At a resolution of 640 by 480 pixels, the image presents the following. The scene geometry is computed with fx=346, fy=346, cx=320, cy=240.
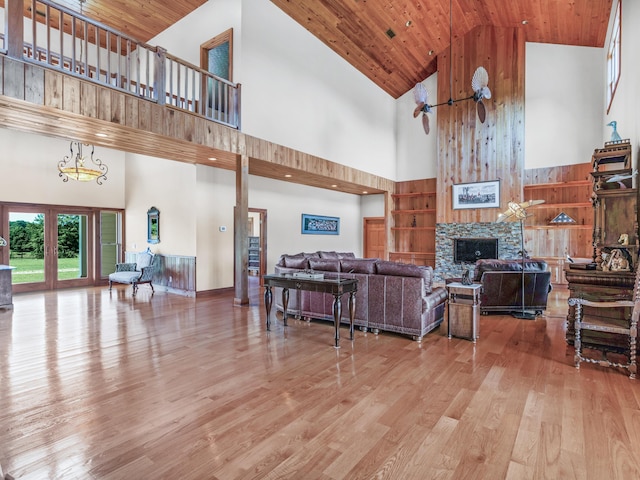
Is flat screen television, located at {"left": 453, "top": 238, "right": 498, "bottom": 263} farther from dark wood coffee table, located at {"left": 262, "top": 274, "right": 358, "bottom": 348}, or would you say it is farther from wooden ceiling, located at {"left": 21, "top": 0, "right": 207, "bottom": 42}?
wooden ceiling, located at {"left": 21, "top": 0, "right": 207, "bottom": 42}

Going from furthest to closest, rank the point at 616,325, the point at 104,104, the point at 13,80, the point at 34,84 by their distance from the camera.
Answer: the point at 104,104 < the point at 34,84 < the point at 13,80 < the point at 616,325

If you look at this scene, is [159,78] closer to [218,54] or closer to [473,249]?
[218,54]

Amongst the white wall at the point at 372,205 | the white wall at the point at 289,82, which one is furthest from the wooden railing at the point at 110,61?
the white wall at the point at 372,205

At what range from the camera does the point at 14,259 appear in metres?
7.57

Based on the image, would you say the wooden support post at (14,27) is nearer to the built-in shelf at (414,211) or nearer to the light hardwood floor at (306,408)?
the light hardwood floor at (306,408)

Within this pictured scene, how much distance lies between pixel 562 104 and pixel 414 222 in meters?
4.64

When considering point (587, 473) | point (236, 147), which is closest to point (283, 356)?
point (587, 473)

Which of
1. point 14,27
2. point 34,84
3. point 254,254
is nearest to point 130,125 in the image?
point 34,84

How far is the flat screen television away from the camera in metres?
9.03

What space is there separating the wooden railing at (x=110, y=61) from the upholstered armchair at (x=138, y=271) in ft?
11.3

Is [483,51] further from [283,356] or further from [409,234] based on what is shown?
[283,356]

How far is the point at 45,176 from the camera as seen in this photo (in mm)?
7859

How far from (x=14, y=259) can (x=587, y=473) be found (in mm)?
9967

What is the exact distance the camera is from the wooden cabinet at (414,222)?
10.4 meters
